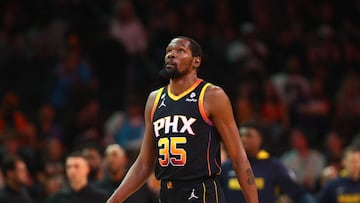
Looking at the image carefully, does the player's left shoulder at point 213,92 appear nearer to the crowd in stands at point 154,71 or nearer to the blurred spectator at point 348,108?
the crowd in stands at point 154,71

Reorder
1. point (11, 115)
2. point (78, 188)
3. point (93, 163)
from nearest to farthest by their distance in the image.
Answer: point (78, 188) → point (93, 163) → point (11, 115)

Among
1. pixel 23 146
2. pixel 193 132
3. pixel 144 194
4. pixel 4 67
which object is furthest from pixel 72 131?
pixel 193 132

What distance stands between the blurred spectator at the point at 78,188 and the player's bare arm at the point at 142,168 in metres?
2.81

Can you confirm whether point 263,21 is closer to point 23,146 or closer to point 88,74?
point 88,74

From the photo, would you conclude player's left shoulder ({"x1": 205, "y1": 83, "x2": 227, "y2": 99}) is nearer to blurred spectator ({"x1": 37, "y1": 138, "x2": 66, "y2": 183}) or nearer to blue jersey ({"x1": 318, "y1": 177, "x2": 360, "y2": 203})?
blue jersey ({"x1": 318, "y1": 177, "x2": 360, "y2": 203})

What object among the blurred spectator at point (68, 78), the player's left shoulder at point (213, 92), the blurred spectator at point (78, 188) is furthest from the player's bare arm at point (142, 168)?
the blurred spectator at point (68, 78)

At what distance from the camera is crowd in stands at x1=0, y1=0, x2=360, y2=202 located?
42.2 ft

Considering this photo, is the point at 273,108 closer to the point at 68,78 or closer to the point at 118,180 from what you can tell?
the point at 68,78

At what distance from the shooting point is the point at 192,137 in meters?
6.06

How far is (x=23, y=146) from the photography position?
13031mm

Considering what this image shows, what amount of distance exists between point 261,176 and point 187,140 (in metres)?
2.96

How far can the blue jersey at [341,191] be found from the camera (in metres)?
10.0

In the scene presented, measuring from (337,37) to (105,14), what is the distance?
13.3 feet

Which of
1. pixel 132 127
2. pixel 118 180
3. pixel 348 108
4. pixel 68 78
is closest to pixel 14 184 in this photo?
pixel 118 180
